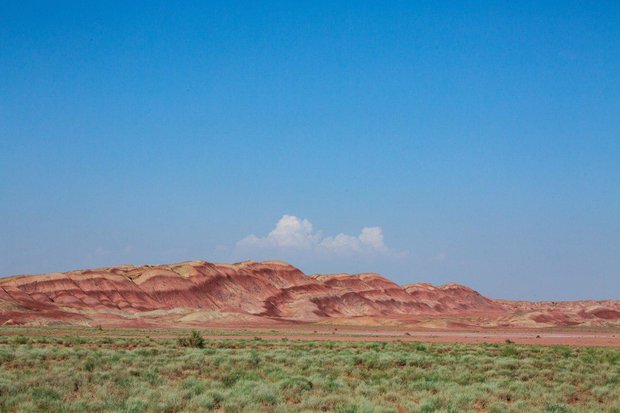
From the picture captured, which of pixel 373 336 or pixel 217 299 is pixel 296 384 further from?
pixel 217 299

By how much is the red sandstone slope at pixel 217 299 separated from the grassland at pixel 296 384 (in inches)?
2290

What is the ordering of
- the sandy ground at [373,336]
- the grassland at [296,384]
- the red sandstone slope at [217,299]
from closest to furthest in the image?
the grassland at [296,384], the sandy ground at [373,336], the red sandstone slope at [217,299]

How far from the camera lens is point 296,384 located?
1567cm

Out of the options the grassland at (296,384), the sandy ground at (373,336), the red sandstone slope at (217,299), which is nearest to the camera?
the grassland at (296,384)

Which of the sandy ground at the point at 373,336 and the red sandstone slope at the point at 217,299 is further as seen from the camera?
the red sandstone slope at the point at 217,299

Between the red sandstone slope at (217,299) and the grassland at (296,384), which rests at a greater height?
the red sandstone slope at (217,299)

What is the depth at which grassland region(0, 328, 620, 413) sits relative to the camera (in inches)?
513

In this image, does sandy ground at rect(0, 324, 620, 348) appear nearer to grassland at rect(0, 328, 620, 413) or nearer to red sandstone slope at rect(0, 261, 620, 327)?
red sandstone slope at rect(0, 261, 620, 327)

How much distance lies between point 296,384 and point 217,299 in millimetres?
101232

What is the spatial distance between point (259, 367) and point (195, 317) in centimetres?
7075

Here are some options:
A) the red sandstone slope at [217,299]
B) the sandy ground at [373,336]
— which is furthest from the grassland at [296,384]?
the red sandstone slope at [217,299]

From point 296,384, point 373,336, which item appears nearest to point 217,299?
point 373,336

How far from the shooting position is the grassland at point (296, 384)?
13.0 metres

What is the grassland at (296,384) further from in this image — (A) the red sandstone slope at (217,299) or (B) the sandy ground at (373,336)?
(A) the red sandstone slope at (217,299)
